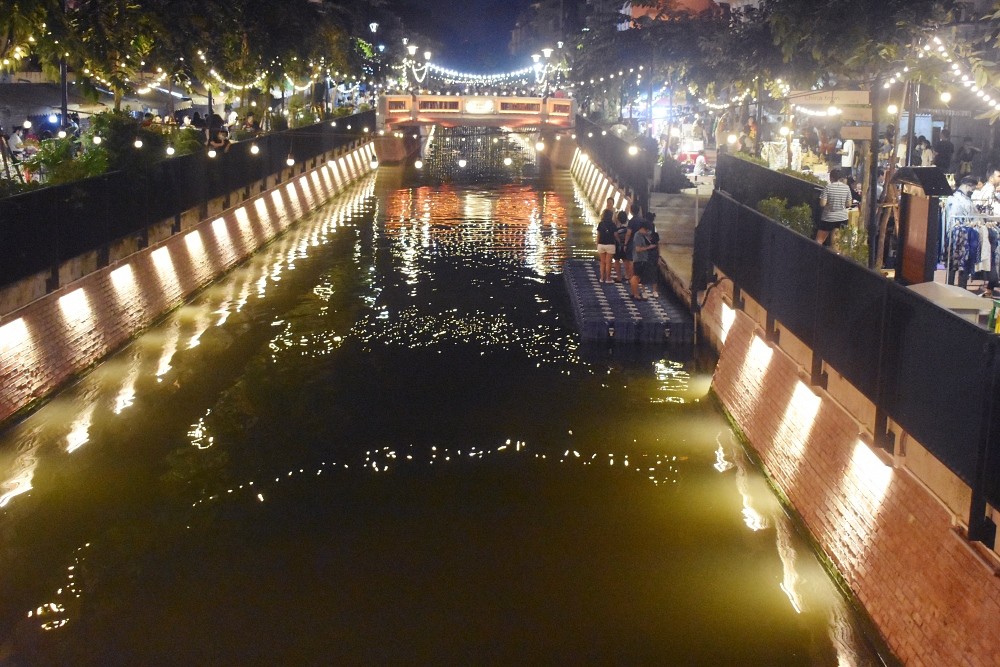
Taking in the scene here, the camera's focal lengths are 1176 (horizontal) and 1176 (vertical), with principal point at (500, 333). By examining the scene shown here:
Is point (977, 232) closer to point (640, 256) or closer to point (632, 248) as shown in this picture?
point (640, 256)

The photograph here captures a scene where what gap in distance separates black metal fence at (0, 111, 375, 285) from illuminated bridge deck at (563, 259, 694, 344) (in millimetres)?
7863

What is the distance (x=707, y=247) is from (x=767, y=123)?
2748 cm

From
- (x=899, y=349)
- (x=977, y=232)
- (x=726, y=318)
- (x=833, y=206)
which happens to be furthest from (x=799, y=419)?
(x=833, y=206)

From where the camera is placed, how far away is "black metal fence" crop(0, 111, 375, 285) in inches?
596

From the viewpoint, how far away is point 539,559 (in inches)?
401

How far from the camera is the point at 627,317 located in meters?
19.2

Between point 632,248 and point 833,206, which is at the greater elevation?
point 833,206

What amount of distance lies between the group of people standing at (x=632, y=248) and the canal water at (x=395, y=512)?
195 centimetres

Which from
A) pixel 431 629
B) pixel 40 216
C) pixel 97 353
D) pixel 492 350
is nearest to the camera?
pixel 431 629

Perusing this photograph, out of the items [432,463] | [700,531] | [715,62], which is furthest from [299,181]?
[700,531]

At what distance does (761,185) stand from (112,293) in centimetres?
1135

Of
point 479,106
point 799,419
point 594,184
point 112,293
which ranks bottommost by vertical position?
point 594,184

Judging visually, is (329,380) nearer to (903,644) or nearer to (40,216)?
(40,216)

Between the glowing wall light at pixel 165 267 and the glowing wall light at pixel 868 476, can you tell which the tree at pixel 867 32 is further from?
the glowing wall light at pixel 165 267
